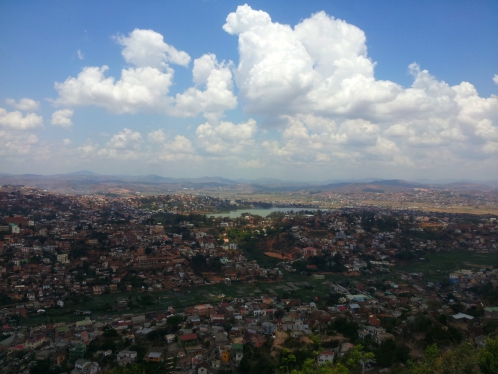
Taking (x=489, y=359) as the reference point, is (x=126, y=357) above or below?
below

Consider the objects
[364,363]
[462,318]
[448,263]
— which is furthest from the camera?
[448,263]

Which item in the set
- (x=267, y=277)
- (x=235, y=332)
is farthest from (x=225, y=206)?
(x=235, y=332)

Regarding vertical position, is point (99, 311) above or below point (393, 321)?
below

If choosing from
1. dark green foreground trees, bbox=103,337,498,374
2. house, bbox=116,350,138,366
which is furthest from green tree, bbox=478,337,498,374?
house, bbox=116,350,138,366

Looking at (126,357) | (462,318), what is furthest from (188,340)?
(462,318)

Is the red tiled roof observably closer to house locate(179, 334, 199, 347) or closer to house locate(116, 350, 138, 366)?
house locate(179, 334, 199, 347)

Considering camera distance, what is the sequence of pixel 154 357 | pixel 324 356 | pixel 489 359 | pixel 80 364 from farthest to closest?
1. pixel 154 357
2. pixel 80 364
3. pixel 324 356
4. pixel 489 359

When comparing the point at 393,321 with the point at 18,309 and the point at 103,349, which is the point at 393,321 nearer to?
the point at 103,349

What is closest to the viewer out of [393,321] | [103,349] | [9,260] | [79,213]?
[103,349]

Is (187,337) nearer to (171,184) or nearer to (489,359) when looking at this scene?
(489,359)

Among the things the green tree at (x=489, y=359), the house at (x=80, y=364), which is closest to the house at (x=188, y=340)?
the house at (x=80, y=364)

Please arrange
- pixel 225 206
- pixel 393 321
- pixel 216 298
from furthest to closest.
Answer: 1. pixel 225 206
2. pixel 216 298
3. pixel 393 321
